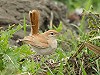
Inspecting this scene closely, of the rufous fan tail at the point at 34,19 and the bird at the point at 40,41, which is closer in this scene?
the bird at the point at 40,41

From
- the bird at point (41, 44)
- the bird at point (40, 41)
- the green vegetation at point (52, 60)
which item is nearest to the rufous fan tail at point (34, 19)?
the bird at point (40, 41)

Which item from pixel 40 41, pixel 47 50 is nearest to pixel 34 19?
pixel 40 41

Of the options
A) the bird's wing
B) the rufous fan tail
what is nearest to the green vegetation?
the bird's wing

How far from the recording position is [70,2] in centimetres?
1163

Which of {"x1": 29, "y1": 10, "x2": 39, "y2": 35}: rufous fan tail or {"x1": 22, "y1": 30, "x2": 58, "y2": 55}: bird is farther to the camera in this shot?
{"x1": 29, "y1": 10, "x2": 39, "y2": 35}: rufous fan tail

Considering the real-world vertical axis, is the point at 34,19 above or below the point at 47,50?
above

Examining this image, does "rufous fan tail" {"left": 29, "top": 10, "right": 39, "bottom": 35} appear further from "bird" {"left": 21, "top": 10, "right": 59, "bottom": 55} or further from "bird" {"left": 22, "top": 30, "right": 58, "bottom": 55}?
"bird" {"left": 22, "top": 30, "right": 58, "bottom": 55}

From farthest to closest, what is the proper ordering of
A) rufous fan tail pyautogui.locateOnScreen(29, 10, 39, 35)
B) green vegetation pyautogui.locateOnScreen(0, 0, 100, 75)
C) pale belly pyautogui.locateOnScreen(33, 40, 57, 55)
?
rufous fan tail pyautogui.locateOnScreen(29, 10, 39, 35) → pale belly pyautogui.locateOnScreen(33, 40, 57, 55) → green vegetation pyautogui.locateOnScreen(0, 0, 100, 75)

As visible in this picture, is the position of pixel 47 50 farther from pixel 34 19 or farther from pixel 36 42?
pixel 34 19

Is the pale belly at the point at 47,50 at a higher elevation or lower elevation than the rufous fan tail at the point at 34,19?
lower

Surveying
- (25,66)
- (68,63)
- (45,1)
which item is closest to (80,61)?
(68,63)

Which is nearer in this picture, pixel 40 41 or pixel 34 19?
pixel 40 41

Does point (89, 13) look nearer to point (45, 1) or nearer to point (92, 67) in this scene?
point (92, 67)

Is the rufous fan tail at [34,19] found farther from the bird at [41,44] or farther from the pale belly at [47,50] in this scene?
the pale belly at [47,50]
